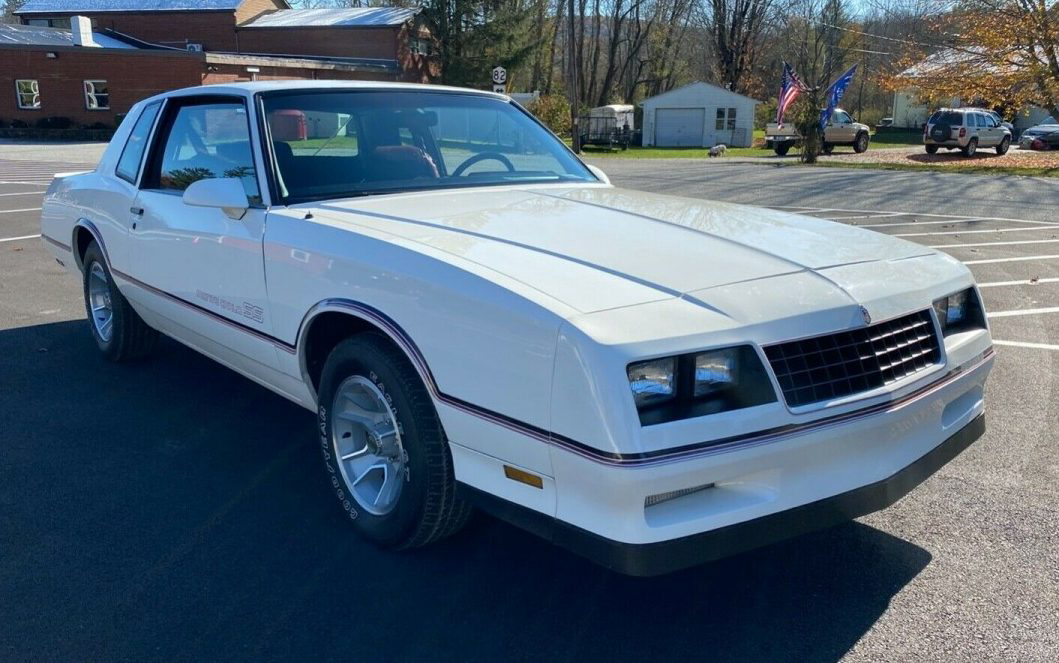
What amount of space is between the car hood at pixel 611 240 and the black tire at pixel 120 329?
243cm

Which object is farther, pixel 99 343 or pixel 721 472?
pixel 99 343

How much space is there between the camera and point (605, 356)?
2.43 metres

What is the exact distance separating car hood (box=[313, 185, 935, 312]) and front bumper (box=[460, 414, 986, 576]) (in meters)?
0.65

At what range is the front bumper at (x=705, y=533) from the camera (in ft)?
8.20

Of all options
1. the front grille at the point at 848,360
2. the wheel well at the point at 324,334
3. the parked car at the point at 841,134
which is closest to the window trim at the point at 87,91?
the parked car at the point at 841,134

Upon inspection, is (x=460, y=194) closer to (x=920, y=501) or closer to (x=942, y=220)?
(x=920, y=501)

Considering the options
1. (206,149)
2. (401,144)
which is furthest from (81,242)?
(401,144)

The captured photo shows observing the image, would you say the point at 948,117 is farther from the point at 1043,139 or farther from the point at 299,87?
the point at 299,87

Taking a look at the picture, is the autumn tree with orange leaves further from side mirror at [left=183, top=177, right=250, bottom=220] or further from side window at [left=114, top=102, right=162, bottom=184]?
→ side mirror at [left=183, top=177, right=250, bottom=220]

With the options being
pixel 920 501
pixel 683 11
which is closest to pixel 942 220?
pixel 920 501

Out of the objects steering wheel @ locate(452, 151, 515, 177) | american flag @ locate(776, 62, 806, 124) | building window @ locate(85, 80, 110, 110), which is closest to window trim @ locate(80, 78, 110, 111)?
building window @ locate(85, 80, 110, 110)

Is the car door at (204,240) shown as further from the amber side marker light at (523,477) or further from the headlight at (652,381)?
the headlight at (652,381)

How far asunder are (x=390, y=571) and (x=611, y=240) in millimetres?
1475

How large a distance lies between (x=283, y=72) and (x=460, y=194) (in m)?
42.1
